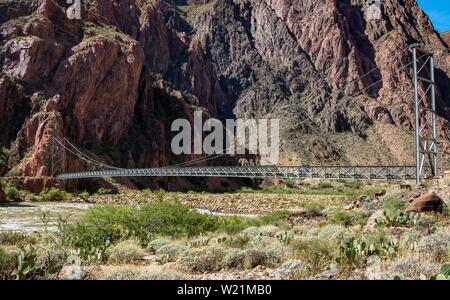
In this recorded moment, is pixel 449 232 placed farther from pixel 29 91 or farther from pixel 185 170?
pixel 29 91

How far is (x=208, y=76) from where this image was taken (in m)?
135

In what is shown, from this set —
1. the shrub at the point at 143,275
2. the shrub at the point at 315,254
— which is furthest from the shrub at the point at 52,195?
the shrub at the point at 143,275

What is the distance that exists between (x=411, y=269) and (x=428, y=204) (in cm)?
790

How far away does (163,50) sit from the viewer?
13112 cm

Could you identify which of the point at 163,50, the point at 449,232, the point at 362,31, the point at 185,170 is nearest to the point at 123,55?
the point at 185,170

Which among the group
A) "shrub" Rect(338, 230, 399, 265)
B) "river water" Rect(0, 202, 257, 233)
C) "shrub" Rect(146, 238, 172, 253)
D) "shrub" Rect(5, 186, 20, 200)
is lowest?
"river water" Rect(0, 202, 257, 233)

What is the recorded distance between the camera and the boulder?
1373 cm

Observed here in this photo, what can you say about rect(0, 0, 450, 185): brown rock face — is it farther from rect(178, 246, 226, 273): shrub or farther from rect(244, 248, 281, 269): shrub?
rect(178, 246, 226, 273): shrub

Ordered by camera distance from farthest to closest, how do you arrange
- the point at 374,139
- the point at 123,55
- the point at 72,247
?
the point at 374,139
the point at 123,55
the point at 72,247

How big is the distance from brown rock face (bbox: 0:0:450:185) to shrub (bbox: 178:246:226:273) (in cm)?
4373

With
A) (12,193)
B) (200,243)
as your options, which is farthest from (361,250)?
(12,193)

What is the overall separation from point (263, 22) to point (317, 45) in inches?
842

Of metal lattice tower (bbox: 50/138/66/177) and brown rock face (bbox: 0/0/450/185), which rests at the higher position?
brown rock face (bbox: 0/0/450/185)

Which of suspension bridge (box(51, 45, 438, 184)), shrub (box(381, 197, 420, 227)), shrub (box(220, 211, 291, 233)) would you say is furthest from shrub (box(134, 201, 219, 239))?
suspension bridge (box(51, 45, 438, 184))
